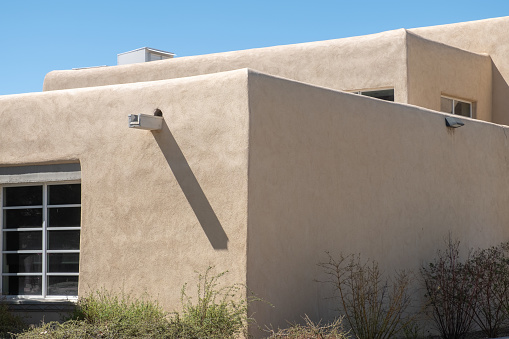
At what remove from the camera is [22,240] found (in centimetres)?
1088

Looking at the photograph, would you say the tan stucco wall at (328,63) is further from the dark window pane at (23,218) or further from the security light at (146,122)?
the dark window pane at (23,218)

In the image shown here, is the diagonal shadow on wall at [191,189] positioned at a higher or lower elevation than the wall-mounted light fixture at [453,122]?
lower

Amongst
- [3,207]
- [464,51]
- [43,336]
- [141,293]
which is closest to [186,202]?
[141,293]

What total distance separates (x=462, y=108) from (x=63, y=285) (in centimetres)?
1040

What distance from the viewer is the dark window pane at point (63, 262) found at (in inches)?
413

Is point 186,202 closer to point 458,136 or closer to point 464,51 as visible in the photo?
point 458,136

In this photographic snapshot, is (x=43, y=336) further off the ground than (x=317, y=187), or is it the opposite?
(x=317, y=187)

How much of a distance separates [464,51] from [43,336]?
12.0 metres

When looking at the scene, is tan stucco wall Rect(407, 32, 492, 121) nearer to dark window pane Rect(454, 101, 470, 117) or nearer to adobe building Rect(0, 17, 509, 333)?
dark window pane Rect(454, 101, 470, 117)

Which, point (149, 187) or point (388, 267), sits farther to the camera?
point (388, 267)

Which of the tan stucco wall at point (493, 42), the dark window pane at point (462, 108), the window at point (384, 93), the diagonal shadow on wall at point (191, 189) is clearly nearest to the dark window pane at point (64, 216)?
the diagonal shadow on wall at point (191, 189)

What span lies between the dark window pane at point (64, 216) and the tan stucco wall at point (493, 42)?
10768 mm

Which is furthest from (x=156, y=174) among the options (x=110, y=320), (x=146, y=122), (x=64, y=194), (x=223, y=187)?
(x=110, y=320)

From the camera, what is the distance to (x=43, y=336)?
8430 mm
